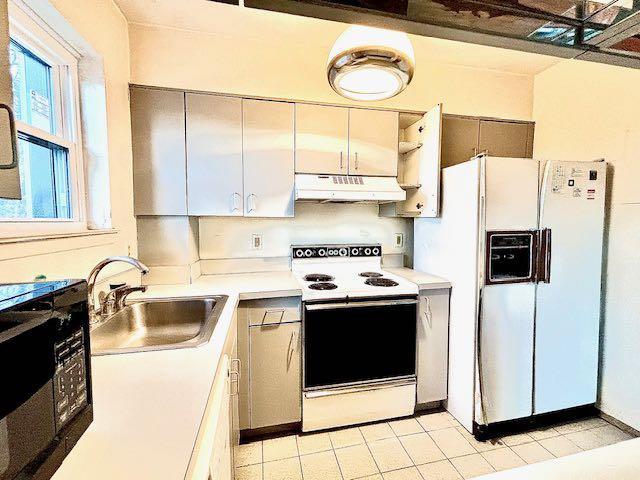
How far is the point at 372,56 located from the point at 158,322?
1.59 meters

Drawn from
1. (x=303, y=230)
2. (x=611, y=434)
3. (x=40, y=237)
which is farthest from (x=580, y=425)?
(x=40, y=237)

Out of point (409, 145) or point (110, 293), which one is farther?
point (409, 145)

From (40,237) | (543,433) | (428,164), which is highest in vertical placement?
(428,164)

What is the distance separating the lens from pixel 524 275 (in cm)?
191

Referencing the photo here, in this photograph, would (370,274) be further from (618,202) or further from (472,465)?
(618,202)

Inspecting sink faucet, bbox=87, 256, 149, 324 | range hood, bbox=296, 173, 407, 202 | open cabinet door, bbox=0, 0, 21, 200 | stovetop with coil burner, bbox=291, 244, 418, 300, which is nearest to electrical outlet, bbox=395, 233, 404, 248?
stovetop with coil burner, bbox=291, 244, 418, 300

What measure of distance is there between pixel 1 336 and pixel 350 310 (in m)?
1.59

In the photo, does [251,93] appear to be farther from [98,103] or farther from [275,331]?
[275,331]

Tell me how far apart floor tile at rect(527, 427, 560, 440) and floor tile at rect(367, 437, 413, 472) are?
891mm

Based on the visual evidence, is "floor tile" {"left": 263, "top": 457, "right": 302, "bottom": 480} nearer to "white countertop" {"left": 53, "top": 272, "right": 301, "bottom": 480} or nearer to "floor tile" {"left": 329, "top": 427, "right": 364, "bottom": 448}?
"floor tile" {"left": 329, "top": 427, "right": 364, "bottom": 448}

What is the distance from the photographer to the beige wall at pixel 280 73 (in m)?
1.93

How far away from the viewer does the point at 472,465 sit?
5.45 ft

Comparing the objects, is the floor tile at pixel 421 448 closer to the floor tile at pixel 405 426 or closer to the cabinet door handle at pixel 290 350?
the floor tile at pixel 405 426

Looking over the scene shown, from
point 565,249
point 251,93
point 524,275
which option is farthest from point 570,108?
point 251,93
